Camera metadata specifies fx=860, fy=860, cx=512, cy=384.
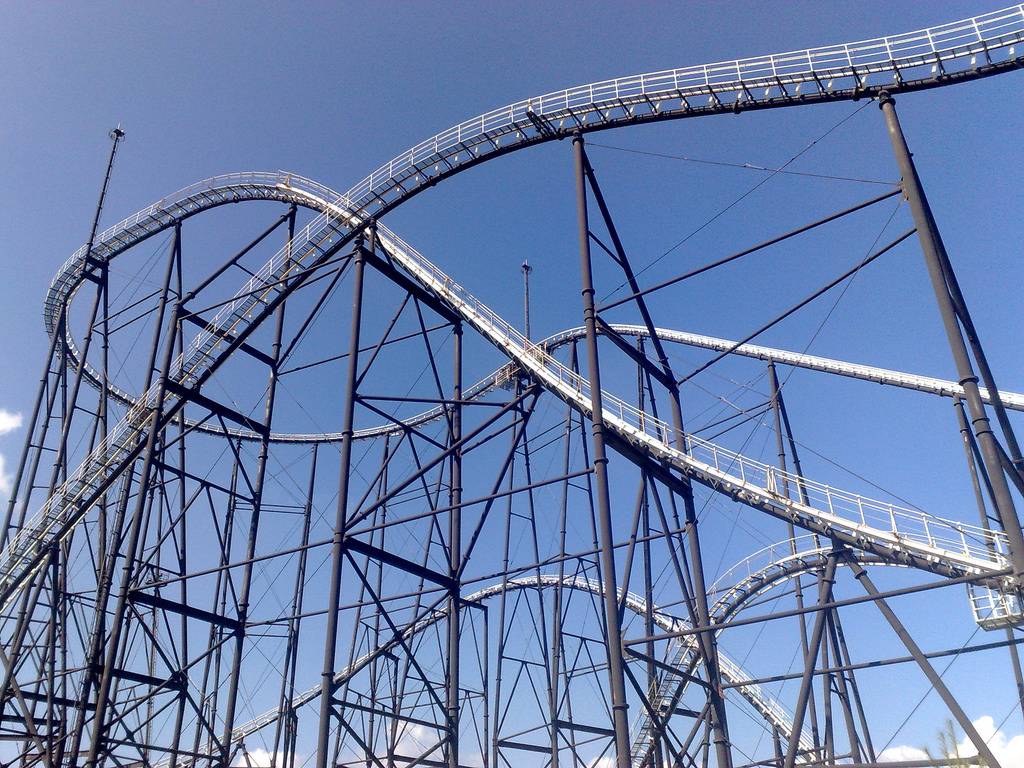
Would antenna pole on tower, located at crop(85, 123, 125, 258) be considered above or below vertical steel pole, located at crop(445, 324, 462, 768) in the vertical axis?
above

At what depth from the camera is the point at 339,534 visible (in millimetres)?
14367

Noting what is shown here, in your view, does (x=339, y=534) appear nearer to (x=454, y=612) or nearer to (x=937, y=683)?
(x=454, y=612)

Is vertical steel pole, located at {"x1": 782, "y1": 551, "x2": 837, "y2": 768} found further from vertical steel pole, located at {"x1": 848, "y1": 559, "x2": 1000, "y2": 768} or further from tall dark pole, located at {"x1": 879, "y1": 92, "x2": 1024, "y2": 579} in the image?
tall dark pole, located at {"x1": 879, "y1": 92, "x2": 1024, "y2": 579}

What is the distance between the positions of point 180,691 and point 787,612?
38.9 feet

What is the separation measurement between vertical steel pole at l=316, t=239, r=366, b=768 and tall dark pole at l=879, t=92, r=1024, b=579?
945cm

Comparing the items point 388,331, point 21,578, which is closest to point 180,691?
point 21,578

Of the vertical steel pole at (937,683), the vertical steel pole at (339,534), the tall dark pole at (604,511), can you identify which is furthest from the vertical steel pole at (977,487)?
the vertical steel pole at (339,534)

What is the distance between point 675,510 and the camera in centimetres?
1717

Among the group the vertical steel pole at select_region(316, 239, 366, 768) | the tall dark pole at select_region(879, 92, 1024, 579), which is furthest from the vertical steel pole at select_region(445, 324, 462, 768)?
the tall dark pole at select_region(879, 92, 1024, 579)

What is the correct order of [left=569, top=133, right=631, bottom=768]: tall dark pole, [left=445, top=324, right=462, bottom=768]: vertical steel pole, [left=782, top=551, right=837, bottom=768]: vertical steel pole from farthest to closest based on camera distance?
1. [left=445, top=324, right=462, bottom=768]: vertical steel pole
2. [left=782, top=551, right=837, bottom=768]: vertical steel pole
3. [left=569, top=133, right=631, bottom=768]: tall dark pole

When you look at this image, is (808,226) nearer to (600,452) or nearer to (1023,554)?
(600,452)

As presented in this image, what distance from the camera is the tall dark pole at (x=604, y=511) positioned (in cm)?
1125

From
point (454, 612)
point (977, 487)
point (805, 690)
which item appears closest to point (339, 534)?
point (454, 612)

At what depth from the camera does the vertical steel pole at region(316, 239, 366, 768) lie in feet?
42.8
